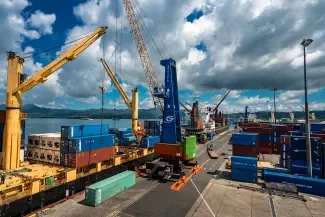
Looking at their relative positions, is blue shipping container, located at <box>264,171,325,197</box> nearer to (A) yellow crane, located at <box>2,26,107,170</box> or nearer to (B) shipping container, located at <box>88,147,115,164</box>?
(B) shipping container, located at <box>88,147,115,164</box>

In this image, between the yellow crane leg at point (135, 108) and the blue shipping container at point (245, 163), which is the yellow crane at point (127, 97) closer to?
the yellow crane leg at point (135, 108)

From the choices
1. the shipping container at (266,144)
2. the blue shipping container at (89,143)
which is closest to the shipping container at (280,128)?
the shipping container at (266,144)

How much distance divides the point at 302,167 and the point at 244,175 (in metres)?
9.17

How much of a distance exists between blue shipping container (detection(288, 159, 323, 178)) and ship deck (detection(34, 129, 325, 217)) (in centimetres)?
623

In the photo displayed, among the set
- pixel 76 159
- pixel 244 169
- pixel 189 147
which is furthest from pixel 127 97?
pixel 244 169

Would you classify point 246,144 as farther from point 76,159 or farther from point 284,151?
point 76,159

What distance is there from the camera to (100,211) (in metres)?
20.0

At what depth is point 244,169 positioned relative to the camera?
29969 mm

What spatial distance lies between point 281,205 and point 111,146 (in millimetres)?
24389

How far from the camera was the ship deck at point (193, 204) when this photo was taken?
64.7 ft

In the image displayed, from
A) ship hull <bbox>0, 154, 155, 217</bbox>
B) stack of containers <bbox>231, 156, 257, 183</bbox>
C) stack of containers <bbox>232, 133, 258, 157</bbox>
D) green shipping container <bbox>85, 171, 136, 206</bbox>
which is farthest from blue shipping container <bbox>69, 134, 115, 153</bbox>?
stack of containers <bbox>232, 133, 258, 157</bbox>

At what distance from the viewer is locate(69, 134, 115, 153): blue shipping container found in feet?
84.6

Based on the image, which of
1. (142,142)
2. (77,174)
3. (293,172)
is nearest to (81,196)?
(77,174)

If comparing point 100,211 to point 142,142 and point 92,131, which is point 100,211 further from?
point 142,142
